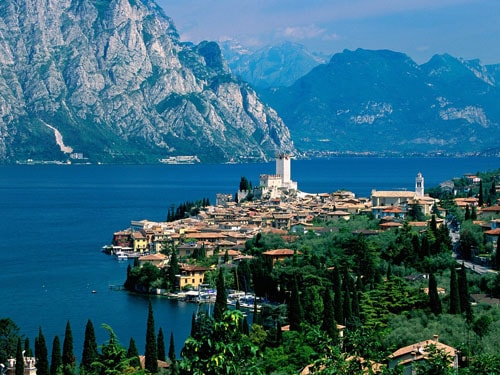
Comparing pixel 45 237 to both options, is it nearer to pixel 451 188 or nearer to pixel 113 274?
pixel 113 274

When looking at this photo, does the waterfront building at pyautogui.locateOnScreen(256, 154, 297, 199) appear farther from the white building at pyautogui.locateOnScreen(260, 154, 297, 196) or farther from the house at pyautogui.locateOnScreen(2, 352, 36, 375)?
the house at pyautogui.locateOnScreen(2, 352, 36, 375)

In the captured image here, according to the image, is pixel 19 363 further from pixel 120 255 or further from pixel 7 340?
pixel 120 255

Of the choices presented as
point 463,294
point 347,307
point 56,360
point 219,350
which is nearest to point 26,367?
point 56,360

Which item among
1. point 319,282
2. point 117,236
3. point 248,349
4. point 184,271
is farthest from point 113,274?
point 248,349

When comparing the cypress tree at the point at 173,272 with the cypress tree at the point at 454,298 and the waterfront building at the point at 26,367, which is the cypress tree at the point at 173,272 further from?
the waterfront building at the point at 26,367

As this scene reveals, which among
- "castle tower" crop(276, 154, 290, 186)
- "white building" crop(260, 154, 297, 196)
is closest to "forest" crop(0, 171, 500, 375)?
"white building" crop(260, 154, 297, 196)

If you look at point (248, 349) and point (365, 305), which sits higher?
point (248, 349)

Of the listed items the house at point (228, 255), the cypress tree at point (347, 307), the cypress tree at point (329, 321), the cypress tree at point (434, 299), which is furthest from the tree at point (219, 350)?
the house at point (228, 255)
